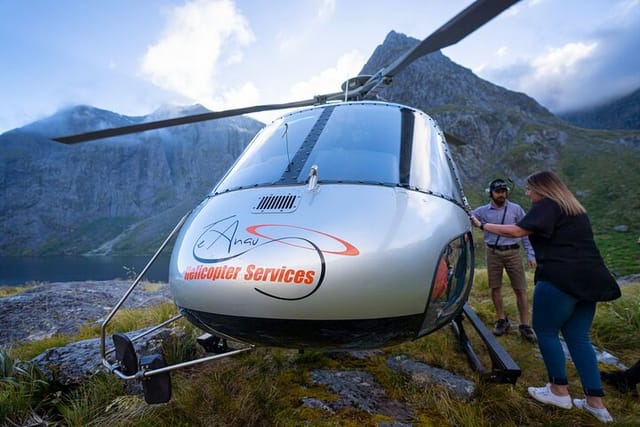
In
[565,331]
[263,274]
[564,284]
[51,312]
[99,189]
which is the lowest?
[99,189]

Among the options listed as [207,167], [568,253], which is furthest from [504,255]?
[207,167]

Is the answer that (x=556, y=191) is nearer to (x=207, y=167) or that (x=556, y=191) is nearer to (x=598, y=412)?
(x=598, y=412)

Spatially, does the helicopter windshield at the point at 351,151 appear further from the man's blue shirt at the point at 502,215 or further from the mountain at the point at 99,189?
the mountain at the point at 99,189

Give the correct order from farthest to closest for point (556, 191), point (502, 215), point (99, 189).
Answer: point (99, 189) → point (502, 215) → point (556, 191)

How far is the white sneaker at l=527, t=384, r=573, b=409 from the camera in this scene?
2648 mm

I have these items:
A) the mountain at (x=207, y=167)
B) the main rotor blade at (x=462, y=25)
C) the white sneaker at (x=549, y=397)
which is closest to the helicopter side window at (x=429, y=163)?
the main rotor blade at (x=462, y=25)

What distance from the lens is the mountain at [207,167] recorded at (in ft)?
274

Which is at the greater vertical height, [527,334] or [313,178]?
[313,178]

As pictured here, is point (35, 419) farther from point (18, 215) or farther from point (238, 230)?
point (18, 215)

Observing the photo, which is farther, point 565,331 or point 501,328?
point 501,328

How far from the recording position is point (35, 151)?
618ft

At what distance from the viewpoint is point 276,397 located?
8.44ft

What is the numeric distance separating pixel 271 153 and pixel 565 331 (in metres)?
2.83

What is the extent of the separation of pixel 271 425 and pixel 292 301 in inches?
50.5
